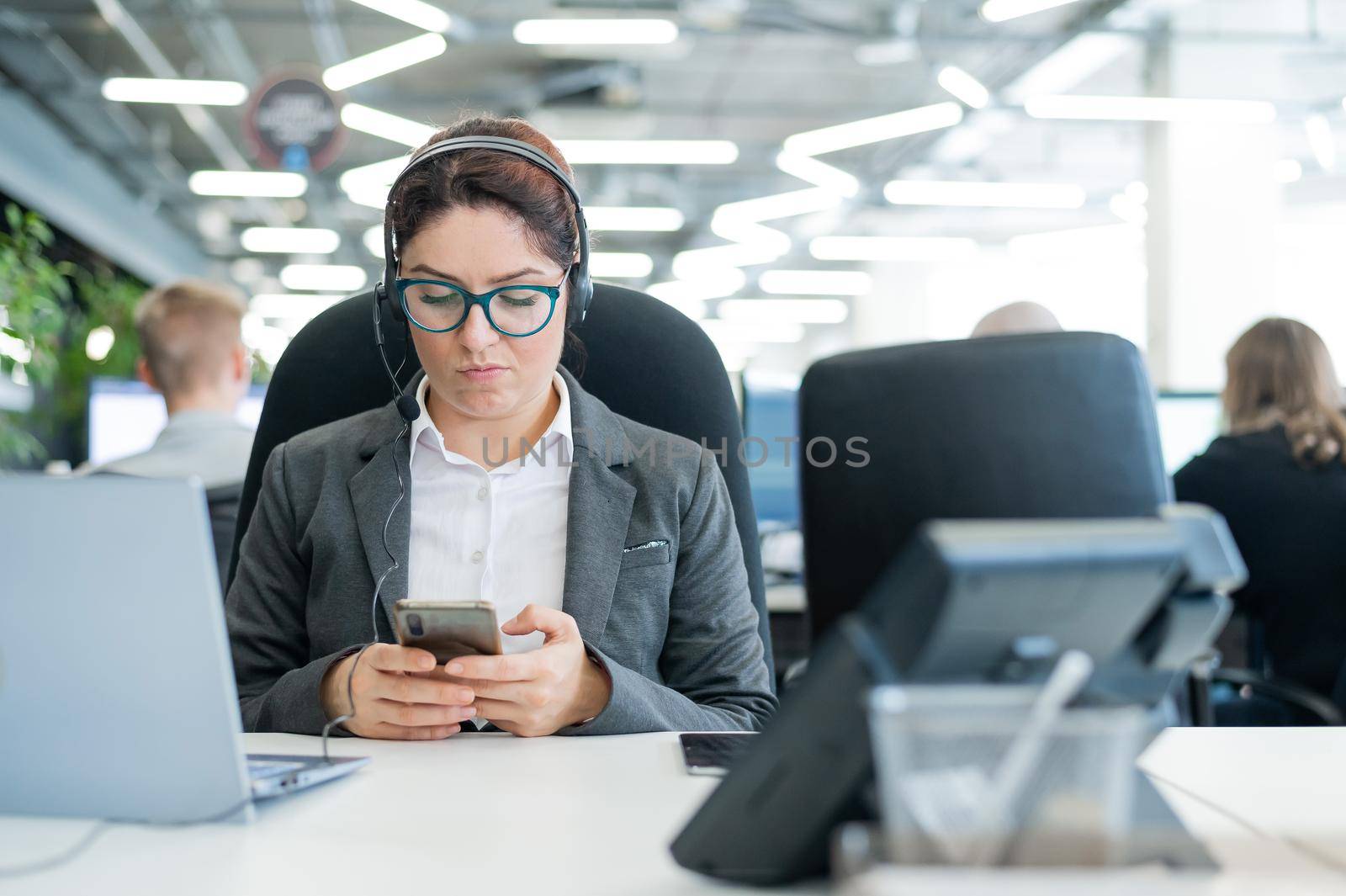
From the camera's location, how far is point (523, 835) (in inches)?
29.9

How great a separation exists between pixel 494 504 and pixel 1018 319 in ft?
4.51

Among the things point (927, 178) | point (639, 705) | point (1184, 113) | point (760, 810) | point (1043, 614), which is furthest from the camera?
point (927, 178)

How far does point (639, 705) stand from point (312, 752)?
0.30 meters

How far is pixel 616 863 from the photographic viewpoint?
0.70 metres

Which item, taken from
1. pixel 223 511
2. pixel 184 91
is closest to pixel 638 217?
pixel 184 91

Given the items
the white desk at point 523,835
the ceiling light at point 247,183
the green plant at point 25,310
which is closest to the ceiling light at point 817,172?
the ceiling light at point 247,183

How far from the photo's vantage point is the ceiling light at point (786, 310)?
14.8m

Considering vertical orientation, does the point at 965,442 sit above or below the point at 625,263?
below

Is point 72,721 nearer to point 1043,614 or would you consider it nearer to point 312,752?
point 312,752

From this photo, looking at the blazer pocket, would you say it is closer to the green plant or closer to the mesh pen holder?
the mesh pen holder

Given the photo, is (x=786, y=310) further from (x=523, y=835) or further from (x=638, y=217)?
(x=523, y=835)

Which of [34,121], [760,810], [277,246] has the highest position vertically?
[34,121]

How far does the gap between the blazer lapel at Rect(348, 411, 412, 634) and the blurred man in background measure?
160 cm

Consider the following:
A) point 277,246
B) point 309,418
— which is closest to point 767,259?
point 277,246
